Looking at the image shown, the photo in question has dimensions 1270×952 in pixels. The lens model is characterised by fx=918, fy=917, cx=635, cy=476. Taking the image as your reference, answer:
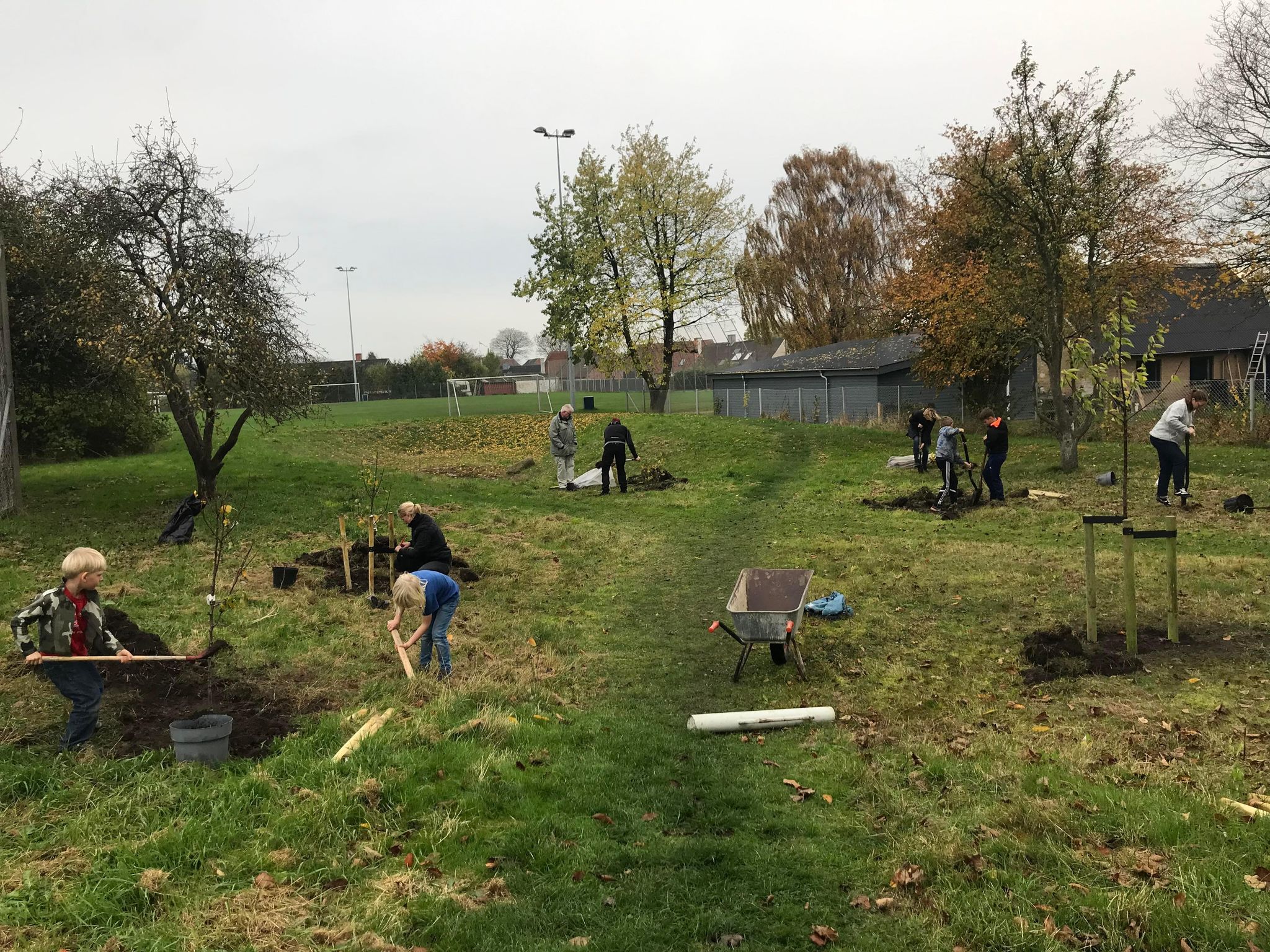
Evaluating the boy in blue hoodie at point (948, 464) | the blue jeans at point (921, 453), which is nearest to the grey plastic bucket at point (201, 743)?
the boy in blue hoodie at point (948, 464)

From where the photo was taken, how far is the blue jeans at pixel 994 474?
16875 mm

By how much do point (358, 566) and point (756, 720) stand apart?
7.62 meters

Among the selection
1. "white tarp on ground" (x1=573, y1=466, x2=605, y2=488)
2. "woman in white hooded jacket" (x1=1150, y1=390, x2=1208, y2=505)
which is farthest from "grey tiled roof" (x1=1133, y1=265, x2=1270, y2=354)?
"white tarp on ground" (x1=573, y1=466, x2=605, y2=488)

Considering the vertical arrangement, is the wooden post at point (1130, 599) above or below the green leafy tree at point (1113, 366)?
below

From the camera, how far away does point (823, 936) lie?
4.55 metres

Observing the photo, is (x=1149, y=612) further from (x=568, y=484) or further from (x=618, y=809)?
(x=568, y=484)

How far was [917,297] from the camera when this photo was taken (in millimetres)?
28344

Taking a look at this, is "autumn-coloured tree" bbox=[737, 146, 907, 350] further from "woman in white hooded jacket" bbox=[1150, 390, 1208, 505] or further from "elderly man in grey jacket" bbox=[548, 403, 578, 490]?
"woman in white hooded jacket" bbox=[1150, 390, 1208, 505]

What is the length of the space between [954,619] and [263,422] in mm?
13082

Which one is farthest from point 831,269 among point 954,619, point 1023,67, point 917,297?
point 954,619

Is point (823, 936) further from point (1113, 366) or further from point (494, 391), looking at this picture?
point (494, 391)

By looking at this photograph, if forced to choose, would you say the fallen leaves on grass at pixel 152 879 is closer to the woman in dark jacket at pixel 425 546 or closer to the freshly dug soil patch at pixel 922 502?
the woman in dark jacket at pixel 425 546

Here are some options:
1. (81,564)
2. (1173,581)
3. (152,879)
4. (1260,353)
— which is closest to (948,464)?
(1173,581)

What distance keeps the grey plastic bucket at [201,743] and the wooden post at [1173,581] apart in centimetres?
809
